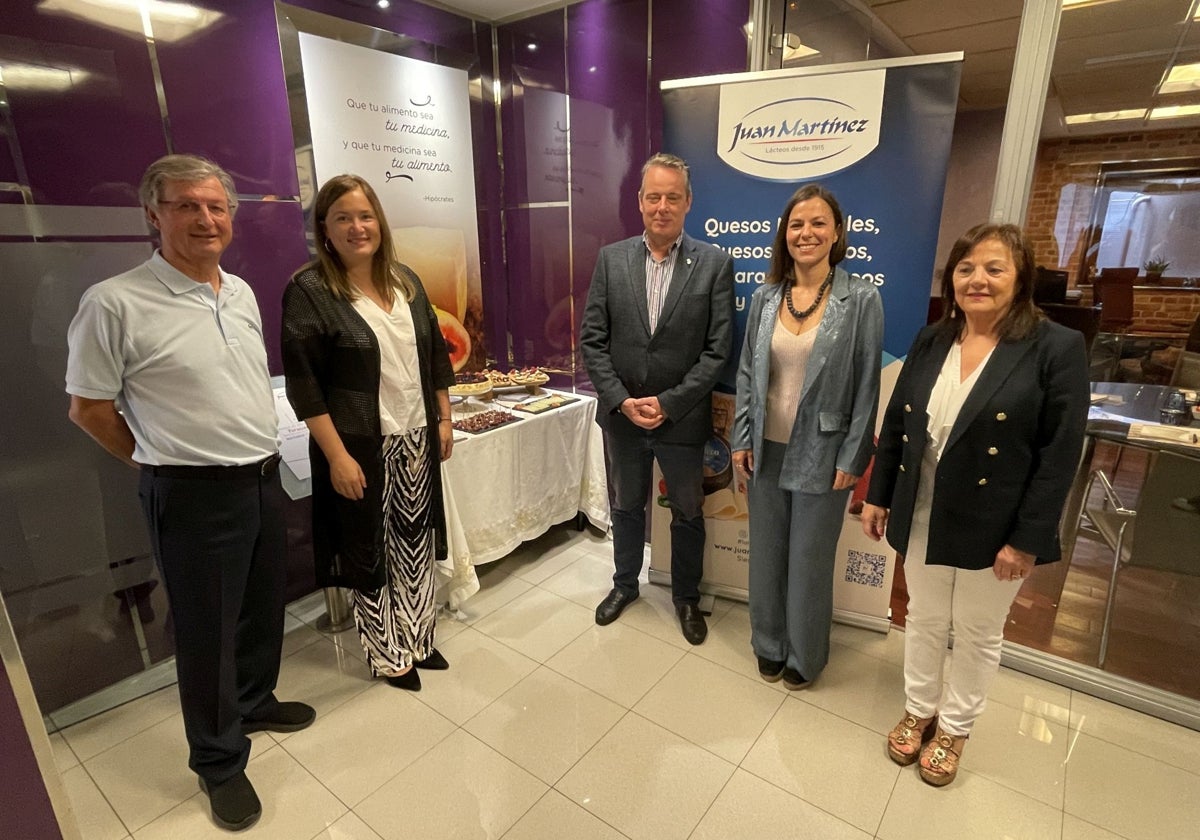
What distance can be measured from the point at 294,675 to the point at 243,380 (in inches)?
52.5

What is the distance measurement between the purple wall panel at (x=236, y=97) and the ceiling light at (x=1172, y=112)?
238 inches

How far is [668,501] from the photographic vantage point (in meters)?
2.71

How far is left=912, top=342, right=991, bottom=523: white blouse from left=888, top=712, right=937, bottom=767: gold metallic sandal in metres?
0.73

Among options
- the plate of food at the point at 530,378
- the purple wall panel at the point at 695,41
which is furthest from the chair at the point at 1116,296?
the plate of food at the point at 530,378

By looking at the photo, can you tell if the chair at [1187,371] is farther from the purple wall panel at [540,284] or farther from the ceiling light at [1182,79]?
the purple wall panel at [540,284]

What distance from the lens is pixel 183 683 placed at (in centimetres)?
174

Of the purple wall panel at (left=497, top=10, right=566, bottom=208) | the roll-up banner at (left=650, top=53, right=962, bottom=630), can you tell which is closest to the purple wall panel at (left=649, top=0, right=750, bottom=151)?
the roll-up banner at (left=650, top=53, right=962, bottom=630)

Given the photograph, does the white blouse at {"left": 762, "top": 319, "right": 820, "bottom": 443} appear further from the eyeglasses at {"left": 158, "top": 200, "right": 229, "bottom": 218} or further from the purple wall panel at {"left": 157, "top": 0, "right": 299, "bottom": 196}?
the purple wall panel at {"left": 157, "top": 0, "right": 299, "bottom": 196}

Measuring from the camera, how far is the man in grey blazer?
233cm

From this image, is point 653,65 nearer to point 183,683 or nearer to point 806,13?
point 806,13

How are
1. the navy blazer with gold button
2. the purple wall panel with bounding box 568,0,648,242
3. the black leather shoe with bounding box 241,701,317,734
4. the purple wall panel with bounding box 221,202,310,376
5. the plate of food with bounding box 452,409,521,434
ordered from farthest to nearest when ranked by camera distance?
the purple wall panel with bounding box 568,0,648,242, the plate of food with bounding box 452,409,521,434, the purple wall panel with bounding box 221,202,310,376, the black leather shoe with bounding box 241,701,317,734, the navy blazer with gold button

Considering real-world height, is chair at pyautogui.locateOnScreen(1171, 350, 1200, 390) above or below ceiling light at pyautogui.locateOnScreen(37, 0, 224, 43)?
below

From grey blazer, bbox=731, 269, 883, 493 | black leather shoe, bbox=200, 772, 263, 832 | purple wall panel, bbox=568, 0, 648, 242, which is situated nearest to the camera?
black leather shoe, bbox=200, 772, 263, 832

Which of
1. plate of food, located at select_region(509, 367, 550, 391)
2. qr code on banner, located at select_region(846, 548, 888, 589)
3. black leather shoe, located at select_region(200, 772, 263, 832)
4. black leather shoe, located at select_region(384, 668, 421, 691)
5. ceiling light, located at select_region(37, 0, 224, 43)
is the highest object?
ceiling light, located at select_region(37, 0, 224, 43)
